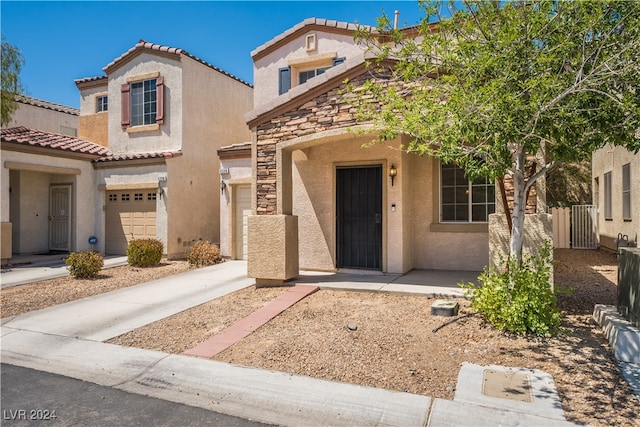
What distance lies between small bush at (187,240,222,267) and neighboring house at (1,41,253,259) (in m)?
1.54

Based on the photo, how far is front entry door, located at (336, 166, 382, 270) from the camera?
9.97m

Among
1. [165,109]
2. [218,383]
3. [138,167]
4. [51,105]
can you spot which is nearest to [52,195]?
[138,167]

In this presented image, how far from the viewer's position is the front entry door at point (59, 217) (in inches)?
589

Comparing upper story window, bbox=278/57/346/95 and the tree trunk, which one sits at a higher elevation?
upper story window, bbox=278/57/346/95

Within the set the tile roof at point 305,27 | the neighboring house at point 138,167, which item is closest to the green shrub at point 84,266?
the neighboring house at point 138,167

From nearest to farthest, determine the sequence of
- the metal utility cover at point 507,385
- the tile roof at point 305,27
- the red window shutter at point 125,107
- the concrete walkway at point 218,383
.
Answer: the concrete walkway at point 218,383 < the metal utility cover at point 507,385 < the tile roof at point 305,27 < the red window shutter at point 125,107

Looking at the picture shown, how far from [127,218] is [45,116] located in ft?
30.7

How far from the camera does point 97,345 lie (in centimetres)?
559

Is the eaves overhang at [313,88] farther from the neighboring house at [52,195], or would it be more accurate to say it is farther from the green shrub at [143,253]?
the neighboring house at [52,195]

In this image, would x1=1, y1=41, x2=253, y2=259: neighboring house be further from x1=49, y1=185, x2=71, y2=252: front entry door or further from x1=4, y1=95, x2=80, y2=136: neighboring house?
x1=4, y1=95, x2=80, y2=136: neighboring house

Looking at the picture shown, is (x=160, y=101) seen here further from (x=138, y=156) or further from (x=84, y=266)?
(x=84, y=266)

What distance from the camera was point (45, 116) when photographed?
1923cm

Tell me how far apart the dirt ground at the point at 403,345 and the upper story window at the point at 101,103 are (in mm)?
12395

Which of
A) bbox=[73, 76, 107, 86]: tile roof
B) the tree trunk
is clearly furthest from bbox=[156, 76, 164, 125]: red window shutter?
the tree trunk
